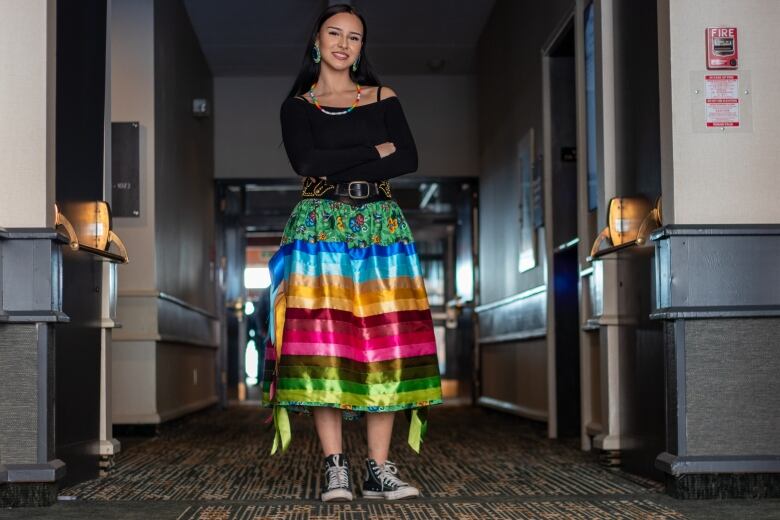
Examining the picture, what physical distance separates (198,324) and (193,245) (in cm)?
59

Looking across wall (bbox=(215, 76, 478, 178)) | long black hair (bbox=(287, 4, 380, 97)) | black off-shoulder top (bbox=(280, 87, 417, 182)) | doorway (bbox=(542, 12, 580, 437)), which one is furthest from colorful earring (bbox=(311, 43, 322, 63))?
wall (bbox=(215, 76, 478, 178))

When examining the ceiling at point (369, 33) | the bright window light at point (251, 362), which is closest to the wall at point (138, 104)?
the ceiling at point (369, 33)

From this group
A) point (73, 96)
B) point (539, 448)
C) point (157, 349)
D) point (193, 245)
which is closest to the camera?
point (73, 96)

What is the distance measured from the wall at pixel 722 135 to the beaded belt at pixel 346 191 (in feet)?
2.73

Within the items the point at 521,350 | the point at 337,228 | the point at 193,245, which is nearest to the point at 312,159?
the point at 337,228

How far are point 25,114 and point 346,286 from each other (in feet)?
3.34

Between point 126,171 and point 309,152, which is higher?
point 126,171

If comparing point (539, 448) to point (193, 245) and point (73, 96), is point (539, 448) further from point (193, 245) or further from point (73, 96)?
point (193, 245)

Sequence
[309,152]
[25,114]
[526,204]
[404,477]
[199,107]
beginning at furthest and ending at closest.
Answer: [199,107], [526,204], [404,477], [25,114], [309,152]

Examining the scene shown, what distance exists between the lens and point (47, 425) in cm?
279

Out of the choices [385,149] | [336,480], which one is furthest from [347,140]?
[336,480]

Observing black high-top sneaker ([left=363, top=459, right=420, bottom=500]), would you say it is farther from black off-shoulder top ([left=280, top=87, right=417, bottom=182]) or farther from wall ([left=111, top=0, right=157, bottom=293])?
wall ([left=111, top=0, right=157, bottom=293])

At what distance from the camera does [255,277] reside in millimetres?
9086

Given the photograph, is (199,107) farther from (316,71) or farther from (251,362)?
(316,71)
